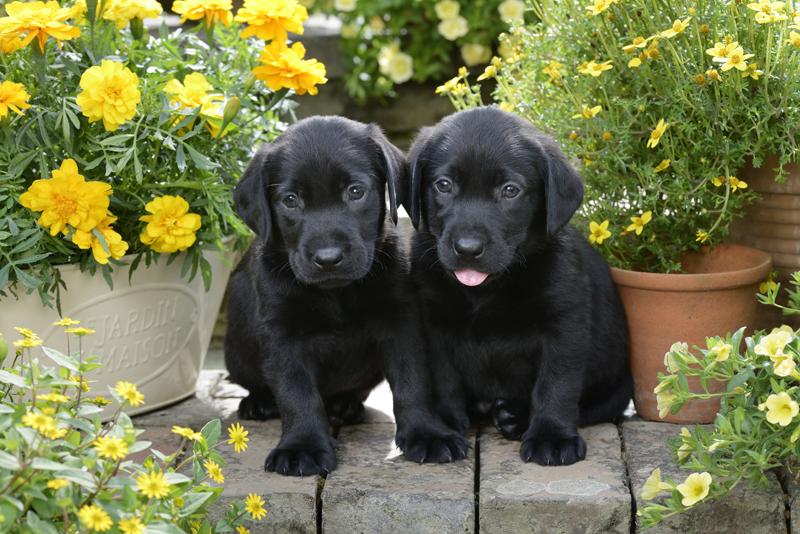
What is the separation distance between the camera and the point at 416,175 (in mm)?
2551

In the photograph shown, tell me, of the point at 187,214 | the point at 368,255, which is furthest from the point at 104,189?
the point at 368,255

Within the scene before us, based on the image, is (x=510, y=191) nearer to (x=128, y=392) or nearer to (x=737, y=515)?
(x=737, y=515)

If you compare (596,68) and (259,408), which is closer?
(596,68)

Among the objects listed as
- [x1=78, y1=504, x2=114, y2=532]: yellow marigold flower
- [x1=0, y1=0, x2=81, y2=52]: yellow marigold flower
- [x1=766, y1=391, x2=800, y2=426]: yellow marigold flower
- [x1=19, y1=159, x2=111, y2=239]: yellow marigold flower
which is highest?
[x1=0, y1=0, x2=81, y2=52]: yellow marigold flower

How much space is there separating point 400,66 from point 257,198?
2775 mm

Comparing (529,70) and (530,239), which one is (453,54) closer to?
(529,70)

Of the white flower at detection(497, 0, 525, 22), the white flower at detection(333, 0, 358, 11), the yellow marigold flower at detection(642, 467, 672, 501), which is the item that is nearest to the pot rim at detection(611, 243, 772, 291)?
the yellow marigold flower at detection(642, 467, 672, 501)

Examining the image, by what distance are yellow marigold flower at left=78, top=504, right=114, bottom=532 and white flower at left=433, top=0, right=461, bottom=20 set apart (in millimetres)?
4028

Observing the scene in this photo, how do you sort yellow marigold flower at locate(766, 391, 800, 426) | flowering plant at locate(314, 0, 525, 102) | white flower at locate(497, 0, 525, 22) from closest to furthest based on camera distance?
yellow marigold flower at locate(766, 391, 800, 426) → white flower at locate(497, 0, 525, 22) → flowering plant at locate(314, 0, 525, 102)

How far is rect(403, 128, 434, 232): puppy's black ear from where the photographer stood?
8.37 ft

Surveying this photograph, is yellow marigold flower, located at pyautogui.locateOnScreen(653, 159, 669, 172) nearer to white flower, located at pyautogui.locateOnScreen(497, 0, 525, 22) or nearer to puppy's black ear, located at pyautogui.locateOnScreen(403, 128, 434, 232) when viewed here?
puppy's black ear, located at pyautogui.locateOnScreen(403, 128, 434, 232)

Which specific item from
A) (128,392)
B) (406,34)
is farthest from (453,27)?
(128,392)

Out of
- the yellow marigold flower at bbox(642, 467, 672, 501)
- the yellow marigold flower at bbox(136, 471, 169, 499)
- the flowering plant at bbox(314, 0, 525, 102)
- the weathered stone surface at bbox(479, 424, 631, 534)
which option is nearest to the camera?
the yellow marigold flower at bbox(136, 471, 169, 499)

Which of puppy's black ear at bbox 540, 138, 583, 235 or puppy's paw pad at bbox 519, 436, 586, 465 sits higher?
puppy's black ear at bbox 540, 138, 583, 235
